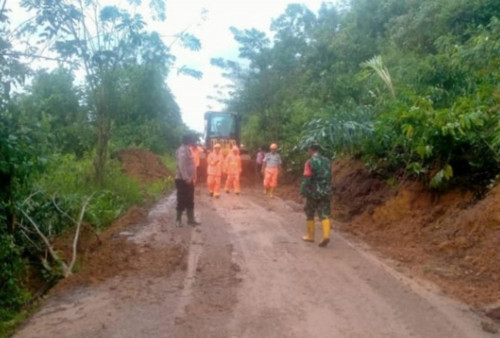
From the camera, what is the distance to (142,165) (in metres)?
24.2

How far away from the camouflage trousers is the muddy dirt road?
0.55 metres

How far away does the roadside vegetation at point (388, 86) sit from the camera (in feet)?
35.2

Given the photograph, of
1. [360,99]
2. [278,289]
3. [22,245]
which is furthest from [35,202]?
[360,99]

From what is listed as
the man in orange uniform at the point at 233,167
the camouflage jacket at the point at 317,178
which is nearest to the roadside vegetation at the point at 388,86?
the camouflage jacket at the point at 317,178

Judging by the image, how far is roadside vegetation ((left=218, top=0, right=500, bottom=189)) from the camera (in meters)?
10.7

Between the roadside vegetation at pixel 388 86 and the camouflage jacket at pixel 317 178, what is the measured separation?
2041mm

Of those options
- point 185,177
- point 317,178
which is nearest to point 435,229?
point 317,178

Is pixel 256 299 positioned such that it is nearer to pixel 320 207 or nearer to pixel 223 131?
pixel 320 207

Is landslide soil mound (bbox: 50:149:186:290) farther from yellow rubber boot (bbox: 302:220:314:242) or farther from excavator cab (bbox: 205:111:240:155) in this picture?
excavator cab (bbox: 205:111:240:155)

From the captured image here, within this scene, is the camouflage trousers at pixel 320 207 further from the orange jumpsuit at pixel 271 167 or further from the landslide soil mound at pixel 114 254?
the orange jumpsuit at pixel 271 167

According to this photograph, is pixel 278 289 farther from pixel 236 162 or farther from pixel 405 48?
pixel 405 48

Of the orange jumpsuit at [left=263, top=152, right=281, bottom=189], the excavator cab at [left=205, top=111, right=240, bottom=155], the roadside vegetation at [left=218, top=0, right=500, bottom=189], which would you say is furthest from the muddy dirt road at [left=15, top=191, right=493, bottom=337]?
the excavator cab at [left=205, top=111, right=240, bottom=155]

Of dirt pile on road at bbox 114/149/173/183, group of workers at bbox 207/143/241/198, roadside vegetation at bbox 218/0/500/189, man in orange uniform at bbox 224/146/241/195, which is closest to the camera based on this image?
roadside vegetation at bbox 218/0/500/189

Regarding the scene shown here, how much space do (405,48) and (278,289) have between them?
17371mm
